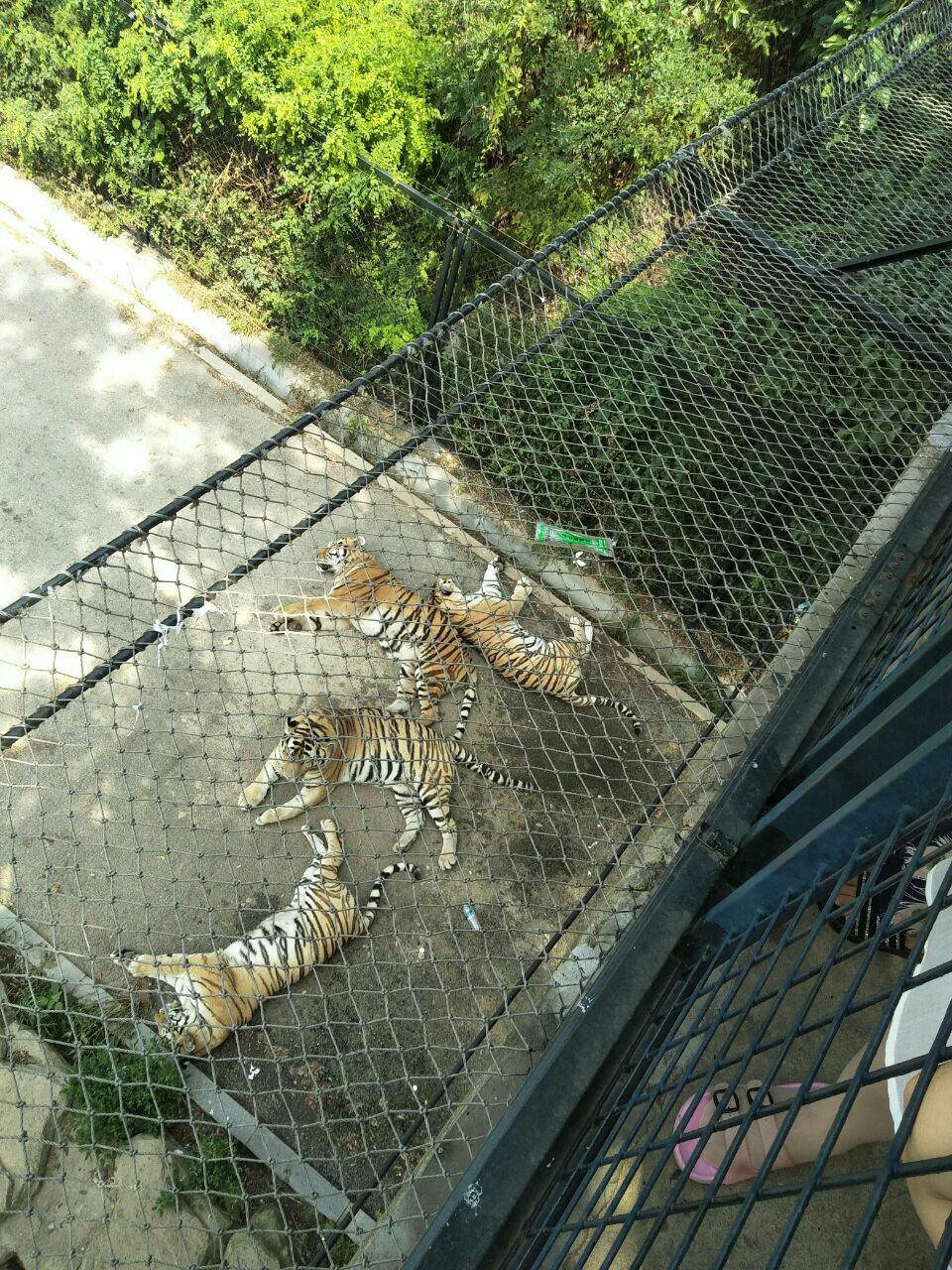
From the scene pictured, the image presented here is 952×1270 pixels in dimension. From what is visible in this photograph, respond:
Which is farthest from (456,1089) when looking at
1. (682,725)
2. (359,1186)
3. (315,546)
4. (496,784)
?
(315,546)

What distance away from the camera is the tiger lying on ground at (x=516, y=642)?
413 cm

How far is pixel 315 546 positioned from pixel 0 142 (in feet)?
13.3

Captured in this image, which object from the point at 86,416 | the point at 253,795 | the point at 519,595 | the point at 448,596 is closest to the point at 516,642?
the point at 519,595

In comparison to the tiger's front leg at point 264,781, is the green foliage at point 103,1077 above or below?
below

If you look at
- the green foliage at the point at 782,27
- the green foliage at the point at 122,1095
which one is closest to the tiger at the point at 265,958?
the green foliage at the point at 122,1095

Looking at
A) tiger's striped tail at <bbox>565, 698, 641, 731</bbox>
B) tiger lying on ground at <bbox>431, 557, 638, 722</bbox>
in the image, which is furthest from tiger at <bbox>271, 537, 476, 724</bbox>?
tiger's striped tail at <bbox>565, 698, 641, 731</bbox>

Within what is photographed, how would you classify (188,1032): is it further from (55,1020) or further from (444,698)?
(444,698)

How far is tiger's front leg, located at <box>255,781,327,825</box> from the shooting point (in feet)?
11.9

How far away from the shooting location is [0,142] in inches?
235

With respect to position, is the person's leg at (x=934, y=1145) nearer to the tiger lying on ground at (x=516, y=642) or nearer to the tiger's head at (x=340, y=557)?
the tiger lying on ground at (x=516, y=642)

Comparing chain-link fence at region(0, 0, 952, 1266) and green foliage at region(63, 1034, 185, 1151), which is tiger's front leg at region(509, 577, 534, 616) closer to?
chain-link fence at region(0, 0, 952, 1266)

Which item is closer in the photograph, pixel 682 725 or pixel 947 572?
pixel 947 572

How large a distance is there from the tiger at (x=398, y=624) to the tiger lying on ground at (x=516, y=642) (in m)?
0.11

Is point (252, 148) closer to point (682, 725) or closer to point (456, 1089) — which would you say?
point (682, 725)
